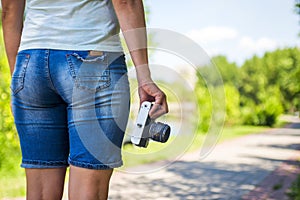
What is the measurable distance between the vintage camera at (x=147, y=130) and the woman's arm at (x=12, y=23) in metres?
0.49

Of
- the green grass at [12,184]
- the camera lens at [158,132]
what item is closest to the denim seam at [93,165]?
the camera lens at [158,132]

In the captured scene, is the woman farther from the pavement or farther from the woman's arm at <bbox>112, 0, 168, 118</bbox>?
the pavement

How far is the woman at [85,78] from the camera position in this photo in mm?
1261

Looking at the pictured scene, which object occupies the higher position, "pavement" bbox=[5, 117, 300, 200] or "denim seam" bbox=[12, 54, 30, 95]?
"denim seam" bbox=[12, 54, 30, 95]

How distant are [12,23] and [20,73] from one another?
23 cm

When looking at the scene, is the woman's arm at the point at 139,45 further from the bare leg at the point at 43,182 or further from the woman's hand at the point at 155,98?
the bare leg at the point at 43,182

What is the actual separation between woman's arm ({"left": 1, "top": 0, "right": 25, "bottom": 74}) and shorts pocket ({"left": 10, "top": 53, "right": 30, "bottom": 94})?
171 mm

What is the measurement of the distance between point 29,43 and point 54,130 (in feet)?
0.81

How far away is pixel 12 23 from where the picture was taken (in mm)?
1496

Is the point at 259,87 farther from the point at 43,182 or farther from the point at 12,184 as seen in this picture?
the point at 43,182

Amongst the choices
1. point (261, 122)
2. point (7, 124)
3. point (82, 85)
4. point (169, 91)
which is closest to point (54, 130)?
point (82, 85)

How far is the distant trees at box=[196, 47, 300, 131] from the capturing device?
19.0 metres

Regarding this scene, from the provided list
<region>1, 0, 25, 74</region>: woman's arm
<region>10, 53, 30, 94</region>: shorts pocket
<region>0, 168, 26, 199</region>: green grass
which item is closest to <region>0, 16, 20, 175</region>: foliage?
<region>0, 168, 26, 199</region>: green grass

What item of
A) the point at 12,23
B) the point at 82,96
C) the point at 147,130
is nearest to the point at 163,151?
the point at 147,130
